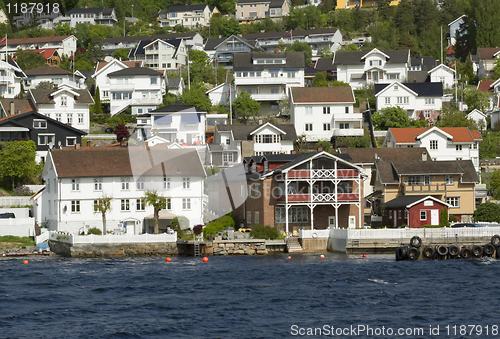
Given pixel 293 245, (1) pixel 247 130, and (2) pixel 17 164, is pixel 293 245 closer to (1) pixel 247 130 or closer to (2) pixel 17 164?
(2) pixel 17 164

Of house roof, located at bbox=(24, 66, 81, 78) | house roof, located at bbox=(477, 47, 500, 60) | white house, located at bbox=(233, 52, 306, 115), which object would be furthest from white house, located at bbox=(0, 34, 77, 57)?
house roof, located at bbox=(477, 47, 500, 60)

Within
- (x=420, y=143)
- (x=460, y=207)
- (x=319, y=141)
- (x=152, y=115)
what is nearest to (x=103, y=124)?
(x=152, y=115)

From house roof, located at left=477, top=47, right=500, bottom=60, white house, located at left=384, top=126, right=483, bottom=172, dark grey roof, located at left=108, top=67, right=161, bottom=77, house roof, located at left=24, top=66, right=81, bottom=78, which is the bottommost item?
white house, located at left=384, top=126, right=483, bottom=172

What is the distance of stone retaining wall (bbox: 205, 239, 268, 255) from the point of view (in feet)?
176

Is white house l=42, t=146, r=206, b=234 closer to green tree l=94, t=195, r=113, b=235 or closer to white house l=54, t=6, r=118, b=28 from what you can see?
green tree l=94, t=195, r=113, b=235

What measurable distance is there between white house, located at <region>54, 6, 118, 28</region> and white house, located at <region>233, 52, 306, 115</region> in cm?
7236

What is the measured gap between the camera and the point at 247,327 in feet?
96.9

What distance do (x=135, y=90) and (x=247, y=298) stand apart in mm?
68312

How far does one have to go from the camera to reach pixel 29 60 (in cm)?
12081

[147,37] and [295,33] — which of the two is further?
[147,37]

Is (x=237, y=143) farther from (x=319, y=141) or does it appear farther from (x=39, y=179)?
(x=39, y=179)

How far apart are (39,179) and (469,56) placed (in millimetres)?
83753

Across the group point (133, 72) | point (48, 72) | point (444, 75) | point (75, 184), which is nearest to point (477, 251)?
point (75, 184)

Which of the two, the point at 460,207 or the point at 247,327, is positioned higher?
the point at 460,207
